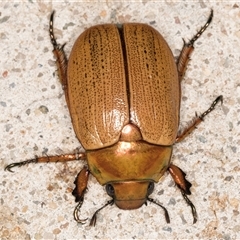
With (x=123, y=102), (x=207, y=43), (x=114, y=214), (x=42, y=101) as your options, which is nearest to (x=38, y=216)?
(x=114, y=214)

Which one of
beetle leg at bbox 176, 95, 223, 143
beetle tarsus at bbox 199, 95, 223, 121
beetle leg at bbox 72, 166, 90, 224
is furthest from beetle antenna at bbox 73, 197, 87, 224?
beetle tarsus at bbox 199, 95, 223, 121

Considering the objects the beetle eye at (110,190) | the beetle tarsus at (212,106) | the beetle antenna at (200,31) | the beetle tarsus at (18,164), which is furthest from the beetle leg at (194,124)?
the beetle tarsus at (18,164)

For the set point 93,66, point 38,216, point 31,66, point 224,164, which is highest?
point 93,66

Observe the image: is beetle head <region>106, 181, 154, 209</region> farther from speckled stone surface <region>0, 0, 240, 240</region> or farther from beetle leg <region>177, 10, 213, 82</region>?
beetle leg <region>177, 10, 213, 82</region>

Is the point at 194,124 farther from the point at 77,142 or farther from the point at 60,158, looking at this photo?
the point at 60,158

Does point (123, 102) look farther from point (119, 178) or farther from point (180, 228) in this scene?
point (180, 228)

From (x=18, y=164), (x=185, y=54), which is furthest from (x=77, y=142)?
(x=185, y=54)

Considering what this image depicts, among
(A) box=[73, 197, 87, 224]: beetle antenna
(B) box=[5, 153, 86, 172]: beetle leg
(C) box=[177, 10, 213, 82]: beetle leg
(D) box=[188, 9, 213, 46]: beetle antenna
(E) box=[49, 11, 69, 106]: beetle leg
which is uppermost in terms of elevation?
(D) box=[188, 9, 213, 46]: beetle antenna
